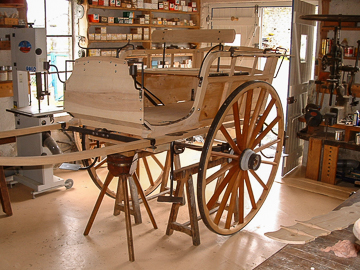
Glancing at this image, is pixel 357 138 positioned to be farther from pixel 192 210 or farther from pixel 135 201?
pixel 135 201

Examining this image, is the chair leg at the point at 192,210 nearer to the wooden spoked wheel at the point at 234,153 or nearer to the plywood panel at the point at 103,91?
the wooden spoked wheel at the point at 234,153

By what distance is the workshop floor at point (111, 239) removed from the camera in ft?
11.1

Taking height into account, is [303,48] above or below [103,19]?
below

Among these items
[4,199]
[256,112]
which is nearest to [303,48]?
[256,112]

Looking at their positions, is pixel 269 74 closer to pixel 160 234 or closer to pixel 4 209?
pixel 160 234

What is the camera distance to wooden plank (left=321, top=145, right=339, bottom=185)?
510 centimetres

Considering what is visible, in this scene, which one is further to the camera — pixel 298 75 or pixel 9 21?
pixel 298 75

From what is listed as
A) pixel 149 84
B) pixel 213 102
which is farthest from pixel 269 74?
pixel 149 84

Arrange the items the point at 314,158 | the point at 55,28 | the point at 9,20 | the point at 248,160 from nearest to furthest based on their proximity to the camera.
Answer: the point at 248,160
the point at 9,20
the point at 314,158
the point at 55,28

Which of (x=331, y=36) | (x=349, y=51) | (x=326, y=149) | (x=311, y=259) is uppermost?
(x=331, y=36)

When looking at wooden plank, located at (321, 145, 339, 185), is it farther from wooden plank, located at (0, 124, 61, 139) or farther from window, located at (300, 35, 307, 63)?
wooden plank, located at (0, 124, 61, 139)

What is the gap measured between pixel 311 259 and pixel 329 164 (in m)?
3.63

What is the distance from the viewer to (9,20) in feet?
16.0

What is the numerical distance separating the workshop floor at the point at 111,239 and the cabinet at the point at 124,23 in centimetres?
213
